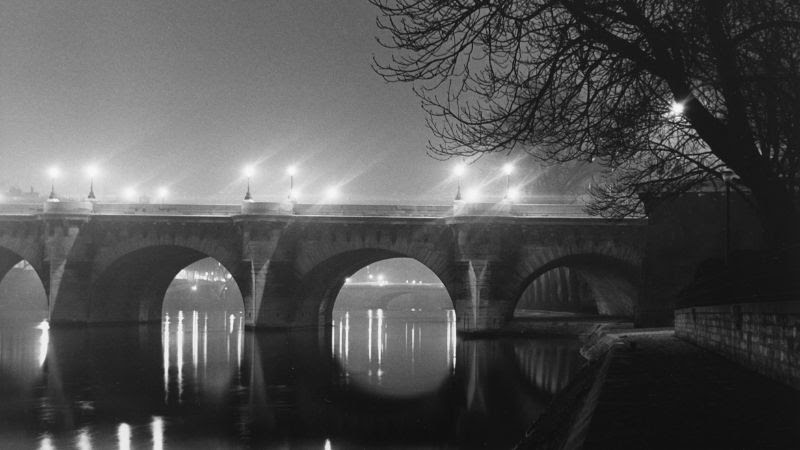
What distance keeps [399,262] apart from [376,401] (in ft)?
454

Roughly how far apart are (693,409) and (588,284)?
41964mm

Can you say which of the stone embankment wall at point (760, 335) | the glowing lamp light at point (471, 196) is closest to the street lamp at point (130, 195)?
the glowing lamp light at point (471, 196)

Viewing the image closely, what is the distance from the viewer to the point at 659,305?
37594 millimetres

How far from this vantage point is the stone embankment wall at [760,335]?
10.3 metres

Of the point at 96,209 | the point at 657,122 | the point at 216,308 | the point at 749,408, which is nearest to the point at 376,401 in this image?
the point at 657,122

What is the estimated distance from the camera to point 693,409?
29.7 feet

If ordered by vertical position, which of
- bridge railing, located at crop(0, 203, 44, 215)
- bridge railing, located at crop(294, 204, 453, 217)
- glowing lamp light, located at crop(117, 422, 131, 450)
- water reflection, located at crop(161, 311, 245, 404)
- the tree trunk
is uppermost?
bridge railing, located at crop(0, 203, 44, 215)

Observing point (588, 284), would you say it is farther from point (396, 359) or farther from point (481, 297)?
point (396, 359)

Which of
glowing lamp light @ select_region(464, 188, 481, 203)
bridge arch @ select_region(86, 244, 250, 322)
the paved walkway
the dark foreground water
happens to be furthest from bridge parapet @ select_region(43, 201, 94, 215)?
the paved walkway

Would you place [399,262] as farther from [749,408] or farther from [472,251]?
[749,408]

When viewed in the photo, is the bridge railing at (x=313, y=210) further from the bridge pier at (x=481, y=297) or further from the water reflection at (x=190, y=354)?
the water reflection at (x=190, y=354)

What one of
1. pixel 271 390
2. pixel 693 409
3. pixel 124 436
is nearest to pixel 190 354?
pixel 271 390

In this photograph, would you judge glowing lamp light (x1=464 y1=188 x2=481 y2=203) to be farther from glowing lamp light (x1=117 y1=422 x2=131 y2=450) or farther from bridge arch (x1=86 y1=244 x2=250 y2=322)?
glowing lamp light (x1=117 y1=422 x2=131 y2=450)

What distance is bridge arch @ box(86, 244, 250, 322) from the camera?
43.8 metres
